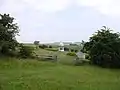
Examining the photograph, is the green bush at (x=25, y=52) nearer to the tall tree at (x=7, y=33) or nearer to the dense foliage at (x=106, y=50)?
the tall tree at (x=7, y=33)

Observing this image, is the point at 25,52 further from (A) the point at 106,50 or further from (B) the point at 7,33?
(A) the point at 106,50

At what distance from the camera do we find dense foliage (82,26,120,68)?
32.8 meters

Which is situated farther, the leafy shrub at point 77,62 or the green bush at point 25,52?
the green bush at point 25,52

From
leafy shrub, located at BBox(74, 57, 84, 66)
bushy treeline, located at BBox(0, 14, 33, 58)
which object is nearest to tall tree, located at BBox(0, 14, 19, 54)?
bushy treeline, located at BBox(0, 14, 33, 58)

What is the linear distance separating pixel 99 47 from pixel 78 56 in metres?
3.88

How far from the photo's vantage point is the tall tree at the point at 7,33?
108 feet

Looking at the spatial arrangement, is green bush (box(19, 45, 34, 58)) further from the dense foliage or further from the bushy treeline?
the dense foliage

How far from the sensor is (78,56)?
3647 centimetres

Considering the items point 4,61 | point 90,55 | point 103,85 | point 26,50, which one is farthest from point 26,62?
point 103,85

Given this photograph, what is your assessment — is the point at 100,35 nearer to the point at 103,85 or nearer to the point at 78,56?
the point at 78,56

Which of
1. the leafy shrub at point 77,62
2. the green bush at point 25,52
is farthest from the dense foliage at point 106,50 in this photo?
the green bush at point 25,52

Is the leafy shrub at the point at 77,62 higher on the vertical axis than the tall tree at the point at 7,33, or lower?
lower

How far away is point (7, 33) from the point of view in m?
33.3

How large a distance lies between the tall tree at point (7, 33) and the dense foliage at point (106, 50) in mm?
9251
